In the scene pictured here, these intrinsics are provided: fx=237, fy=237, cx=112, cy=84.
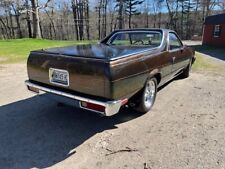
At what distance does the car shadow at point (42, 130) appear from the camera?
320cm

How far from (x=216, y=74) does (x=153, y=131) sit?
18.7ft

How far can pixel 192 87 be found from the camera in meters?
6.59

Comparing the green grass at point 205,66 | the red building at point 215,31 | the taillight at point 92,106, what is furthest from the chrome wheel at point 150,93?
the red building at point 215,31

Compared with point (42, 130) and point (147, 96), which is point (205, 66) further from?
point (42, 130)

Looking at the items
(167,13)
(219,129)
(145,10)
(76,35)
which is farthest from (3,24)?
(219,129)

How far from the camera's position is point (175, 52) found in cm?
560

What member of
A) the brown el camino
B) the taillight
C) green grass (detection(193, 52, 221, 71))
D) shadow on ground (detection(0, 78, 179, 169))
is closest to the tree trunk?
green grass (detection(193, 52, 221, 71))

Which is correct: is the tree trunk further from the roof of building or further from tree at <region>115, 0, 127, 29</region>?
tree at <region>115, 0, 127, 29</region>

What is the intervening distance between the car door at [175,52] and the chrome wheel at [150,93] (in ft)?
3.33

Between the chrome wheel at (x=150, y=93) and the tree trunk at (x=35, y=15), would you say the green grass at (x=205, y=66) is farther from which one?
the tree trunk at (x=35, y=15)

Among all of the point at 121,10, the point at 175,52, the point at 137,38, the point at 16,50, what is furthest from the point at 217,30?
the point at 121,10

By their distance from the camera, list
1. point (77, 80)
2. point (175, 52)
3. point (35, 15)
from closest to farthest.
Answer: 1. point (77, 80)
2. point (175, 52)
3. point (35, 15)

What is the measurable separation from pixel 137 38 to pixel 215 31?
21193 millimetres

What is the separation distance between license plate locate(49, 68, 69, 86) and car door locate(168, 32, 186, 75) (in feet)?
8.57
